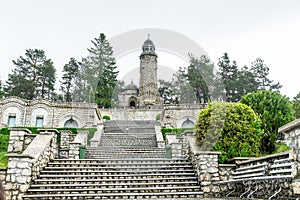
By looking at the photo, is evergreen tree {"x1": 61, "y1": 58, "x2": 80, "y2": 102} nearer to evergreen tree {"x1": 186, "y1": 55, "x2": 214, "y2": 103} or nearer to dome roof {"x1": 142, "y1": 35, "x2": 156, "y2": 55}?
dome roof {"x1": 142, "y1": 35, "x2": 156, "y2": 55}

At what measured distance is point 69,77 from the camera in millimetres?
41594

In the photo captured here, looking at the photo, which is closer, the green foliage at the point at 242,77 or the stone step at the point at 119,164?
the stone step at the point at 119,164

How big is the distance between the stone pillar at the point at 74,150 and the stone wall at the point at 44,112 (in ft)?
54.3

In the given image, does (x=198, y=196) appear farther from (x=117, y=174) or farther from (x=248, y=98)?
(x=248, y=98)

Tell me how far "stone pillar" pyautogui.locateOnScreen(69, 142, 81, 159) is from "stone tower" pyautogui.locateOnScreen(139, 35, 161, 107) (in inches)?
1119

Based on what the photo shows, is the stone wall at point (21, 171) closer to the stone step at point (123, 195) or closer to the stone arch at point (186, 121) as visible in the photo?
the stone step at point (123, 195)

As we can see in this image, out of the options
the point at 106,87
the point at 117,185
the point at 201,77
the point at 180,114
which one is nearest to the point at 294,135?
the point at 117,185

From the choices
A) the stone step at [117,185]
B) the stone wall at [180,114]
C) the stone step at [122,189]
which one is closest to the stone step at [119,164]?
the stone step at [117,185]

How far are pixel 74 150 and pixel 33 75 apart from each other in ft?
111

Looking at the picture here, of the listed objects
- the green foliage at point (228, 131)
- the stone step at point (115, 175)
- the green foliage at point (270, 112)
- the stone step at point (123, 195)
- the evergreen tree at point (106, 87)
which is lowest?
the stone step at point (123, 195)

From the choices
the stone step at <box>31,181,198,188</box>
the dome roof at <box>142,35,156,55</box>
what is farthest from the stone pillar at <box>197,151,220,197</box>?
the dome roof at <box>142,35,156,55</box>

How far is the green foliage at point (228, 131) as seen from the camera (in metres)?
9.01

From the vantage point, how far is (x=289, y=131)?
15.9 ft

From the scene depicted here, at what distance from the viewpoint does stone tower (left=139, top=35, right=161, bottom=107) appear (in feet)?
129
